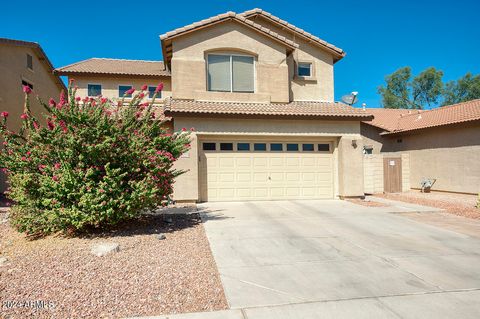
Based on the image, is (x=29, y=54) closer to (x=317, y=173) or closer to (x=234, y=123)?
(x=234, y=123)

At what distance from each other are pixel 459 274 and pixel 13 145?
8924 millimetres

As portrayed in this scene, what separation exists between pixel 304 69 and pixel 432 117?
8.44 m

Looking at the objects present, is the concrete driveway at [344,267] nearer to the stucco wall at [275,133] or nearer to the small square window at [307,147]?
the stucco wall at [275,133]

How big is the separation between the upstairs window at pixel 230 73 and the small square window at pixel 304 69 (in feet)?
8.65

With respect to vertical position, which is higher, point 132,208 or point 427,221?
point 132,208

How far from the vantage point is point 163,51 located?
13.4 meters

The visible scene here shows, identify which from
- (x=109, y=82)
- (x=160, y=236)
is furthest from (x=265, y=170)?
(x=109, y=82)

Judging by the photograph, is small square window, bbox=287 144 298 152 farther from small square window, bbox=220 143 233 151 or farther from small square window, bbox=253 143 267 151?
small square window, bbox=220 143 233 151

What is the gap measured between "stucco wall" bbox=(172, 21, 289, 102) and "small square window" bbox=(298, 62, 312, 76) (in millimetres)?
1356

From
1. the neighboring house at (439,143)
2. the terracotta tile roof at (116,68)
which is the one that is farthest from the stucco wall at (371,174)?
the terracotta tile roof at (116,68)

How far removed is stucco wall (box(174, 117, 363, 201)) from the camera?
11203 millimetres

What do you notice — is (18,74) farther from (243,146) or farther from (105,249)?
(105,249)

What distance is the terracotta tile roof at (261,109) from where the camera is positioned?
36.8 feet

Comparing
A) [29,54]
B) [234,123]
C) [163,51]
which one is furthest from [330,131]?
[29,54]
